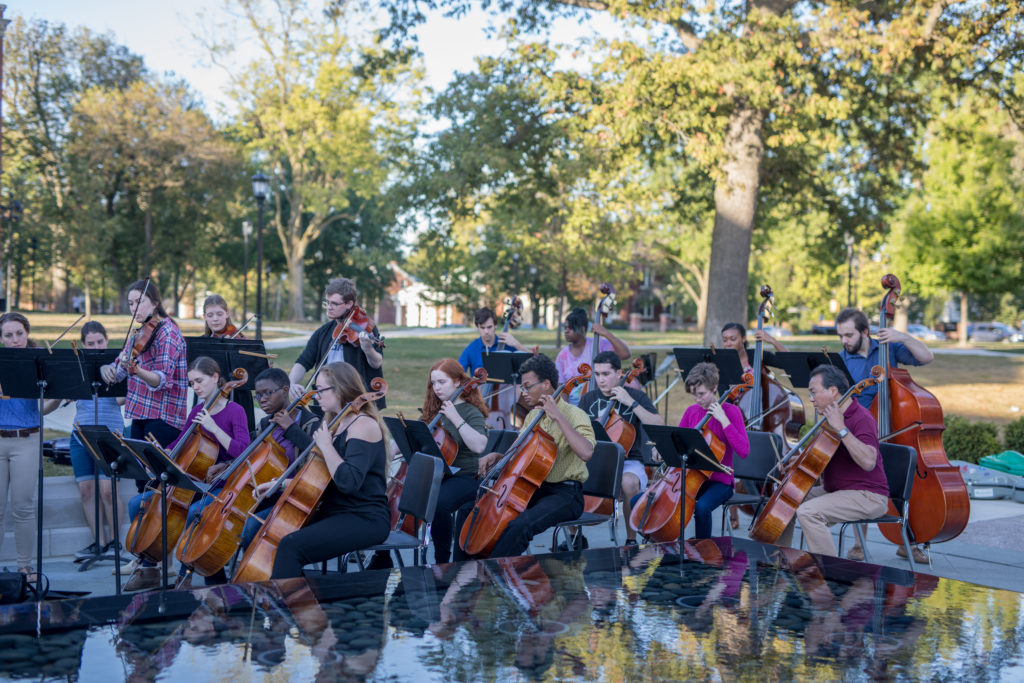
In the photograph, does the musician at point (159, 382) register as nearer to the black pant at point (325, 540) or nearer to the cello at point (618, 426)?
the black pant at point (325, 540)

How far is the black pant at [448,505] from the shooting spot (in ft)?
20.0

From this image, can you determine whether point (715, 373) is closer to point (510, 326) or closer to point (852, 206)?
point (510, 326)

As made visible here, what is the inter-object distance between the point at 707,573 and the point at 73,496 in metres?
4.61

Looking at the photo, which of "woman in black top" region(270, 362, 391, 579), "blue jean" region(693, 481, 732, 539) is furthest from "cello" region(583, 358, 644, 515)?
"woman in black top" region(270, 362, 391, 579)

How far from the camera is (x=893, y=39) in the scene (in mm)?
12500

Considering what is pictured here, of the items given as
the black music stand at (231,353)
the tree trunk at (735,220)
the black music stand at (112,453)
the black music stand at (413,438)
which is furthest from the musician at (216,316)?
the tree trunk at (735,220)

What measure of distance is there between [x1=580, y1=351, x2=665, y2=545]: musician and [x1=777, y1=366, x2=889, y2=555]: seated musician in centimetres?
129

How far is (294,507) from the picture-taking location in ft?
16.3

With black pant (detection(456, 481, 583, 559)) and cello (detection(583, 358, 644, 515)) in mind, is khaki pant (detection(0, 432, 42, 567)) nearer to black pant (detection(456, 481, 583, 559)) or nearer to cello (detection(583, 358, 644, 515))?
black pant (detection(456, 481, 583, 559))

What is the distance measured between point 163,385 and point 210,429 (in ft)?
2.29

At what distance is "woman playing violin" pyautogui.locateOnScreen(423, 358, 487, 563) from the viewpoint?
6.03 metres

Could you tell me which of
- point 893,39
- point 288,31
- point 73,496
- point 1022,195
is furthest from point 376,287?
point 73,496

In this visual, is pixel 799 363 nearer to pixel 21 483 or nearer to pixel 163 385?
pixel 163 385

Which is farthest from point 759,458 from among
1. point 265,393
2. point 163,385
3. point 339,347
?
point 163,385
